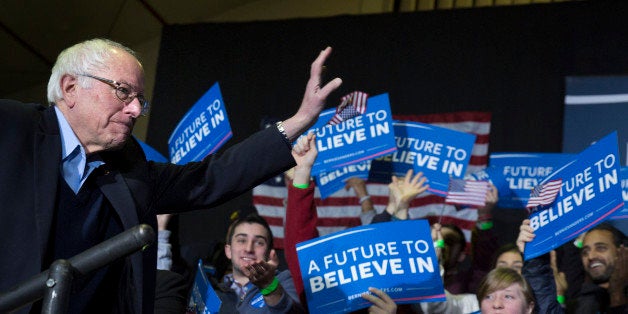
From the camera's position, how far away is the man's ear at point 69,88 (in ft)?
6.72

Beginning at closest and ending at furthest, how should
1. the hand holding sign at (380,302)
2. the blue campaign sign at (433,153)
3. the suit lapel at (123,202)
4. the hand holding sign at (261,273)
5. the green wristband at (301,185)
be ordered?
the suit lapel at (123,202) < the hand holding sign at (261,273) < the hand holding sign at (380,302) < the green wristband at (301,185) < the blue campaign sign at (433,153)

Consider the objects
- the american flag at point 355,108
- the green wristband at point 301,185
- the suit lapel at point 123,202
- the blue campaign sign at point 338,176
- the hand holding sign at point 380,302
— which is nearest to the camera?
the suit lapel at point 123,202

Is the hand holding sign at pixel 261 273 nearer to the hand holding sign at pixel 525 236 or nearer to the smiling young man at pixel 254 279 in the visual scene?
the smiling young man at pixel 254 279

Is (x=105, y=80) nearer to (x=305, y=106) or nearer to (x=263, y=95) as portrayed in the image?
(x=305, y=106)

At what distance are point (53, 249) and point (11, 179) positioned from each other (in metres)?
0.16

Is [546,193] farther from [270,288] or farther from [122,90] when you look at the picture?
[122,90]

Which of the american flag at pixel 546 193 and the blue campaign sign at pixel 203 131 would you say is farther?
the blue campaign sign at pixel 203 131

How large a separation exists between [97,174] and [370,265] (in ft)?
5.45

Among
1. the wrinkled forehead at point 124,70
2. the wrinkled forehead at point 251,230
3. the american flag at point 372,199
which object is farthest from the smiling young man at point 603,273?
the wrinkled forehead at point 124,70

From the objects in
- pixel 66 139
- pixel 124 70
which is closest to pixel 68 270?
pixel 66 139

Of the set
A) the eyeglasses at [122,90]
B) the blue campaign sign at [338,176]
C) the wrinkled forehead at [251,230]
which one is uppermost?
the blue campaign sign at [338,176]

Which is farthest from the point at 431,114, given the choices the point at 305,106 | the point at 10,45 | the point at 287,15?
the point at 305,106

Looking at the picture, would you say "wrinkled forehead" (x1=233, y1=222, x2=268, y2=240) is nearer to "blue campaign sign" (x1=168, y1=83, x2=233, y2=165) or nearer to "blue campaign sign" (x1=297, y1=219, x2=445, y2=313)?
"blue campaign sign" (x1=297, y1=219, x2=445, y2=313)

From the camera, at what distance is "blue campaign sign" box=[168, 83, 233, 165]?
4.55 m
